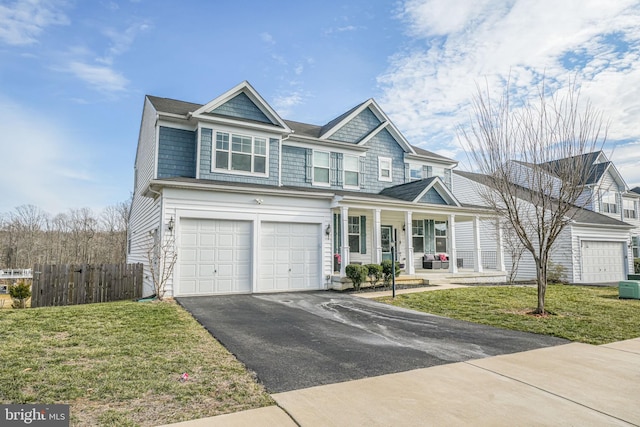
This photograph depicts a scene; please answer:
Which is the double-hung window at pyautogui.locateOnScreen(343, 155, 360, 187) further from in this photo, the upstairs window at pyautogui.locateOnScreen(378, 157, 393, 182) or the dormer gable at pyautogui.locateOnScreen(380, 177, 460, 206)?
the dormer gable at pyautogui.locateOnScreen(380, 177, 460, 206)

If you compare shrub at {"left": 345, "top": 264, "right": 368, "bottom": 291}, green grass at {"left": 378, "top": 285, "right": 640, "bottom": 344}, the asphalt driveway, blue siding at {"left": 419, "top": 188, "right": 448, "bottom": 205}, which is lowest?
green grass at {"left": 378, "top": 285, "right": 640, "bottom": 344}

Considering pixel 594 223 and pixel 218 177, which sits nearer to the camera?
pixel 218 177

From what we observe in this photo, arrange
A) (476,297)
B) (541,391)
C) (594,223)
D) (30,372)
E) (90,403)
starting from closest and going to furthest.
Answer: (90,403) < (541,391) < (30,372) < (476,297) < (594,223)

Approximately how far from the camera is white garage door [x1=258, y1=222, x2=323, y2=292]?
42.5ft

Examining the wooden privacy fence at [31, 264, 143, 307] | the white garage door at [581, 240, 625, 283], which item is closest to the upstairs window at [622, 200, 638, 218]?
the white garage door at [581, 240, 625, 283]

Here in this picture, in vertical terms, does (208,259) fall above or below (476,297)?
above

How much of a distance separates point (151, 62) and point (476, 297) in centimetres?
1471

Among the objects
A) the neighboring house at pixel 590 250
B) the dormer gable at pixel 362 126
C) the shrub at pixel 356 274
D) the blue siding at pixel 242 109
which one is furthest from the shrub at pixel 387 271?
the blue siding at pixel 242 109

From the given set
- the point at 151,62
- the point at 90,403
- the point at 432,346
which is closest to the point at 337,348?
the point at 432,346

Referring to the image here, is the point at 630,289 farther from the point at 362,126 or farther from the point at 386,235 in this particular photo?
the point at 362,126

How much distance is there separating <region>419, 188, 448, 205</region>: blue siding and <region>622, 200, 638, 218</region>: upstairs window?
21.1m

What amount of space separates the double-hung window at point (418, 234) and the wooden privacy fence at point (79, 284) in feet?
43.6

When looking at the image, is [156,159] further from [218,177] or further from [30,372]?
[30,372]

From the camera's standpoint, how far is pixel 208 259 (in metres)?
12.1
